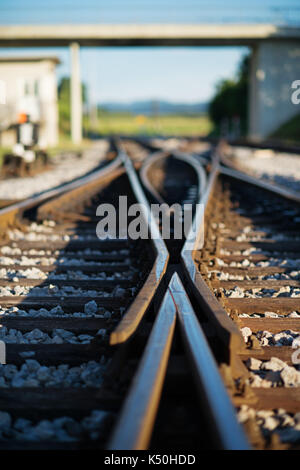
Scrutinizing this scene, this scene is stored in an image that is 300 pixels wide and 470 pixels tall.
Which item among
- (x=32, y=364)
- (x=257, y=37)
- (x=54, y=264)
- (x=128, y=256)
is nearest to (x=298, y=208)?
(x=128, y=256)

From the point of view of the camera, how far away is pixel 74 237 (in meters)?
4.67

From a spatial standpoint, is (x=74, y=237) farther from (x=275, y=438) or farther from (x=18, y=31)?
(x=18, y=31)

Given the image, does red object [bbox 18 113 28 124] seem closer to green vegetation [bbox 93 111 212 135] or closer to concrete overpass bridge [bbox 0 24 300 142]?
concrete overpass bridge [bbox 0 24 300 142]

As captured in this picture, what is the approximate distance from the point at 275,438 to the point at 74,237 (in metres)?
3.40

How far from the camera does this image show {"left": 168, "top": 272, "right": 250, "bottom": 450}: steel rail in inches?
51.2

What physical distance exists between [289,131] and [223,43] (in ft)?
21.2

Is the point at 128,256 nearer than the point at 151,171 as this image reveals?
Yes

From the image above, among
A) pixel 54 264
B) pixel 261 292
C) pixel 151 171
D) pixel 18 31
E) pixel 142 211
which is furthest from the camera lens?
pixel 18 31

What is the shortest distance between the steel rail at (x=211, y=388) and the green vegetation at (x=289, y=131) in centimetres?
2731

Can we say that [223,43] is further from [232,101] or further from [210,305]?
[210,305]

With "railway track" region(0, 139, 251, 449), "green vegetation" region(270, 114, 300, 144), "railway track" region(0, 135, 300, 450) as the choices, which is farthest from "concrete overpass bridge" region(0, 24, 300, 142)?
"railway track" region(0, 139, 251, 449)

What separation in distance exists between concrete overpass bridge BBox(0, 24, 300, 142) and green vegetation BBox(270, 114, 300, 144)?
2.32ft

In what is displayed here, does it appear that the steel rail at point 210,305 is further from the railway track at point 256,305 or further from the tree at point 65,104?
the tree at point 65,104

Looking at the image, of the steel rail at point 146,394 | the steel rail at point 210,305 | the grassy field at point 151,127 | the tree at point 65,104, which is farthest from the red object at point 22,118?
the grassy field at point 151,127
